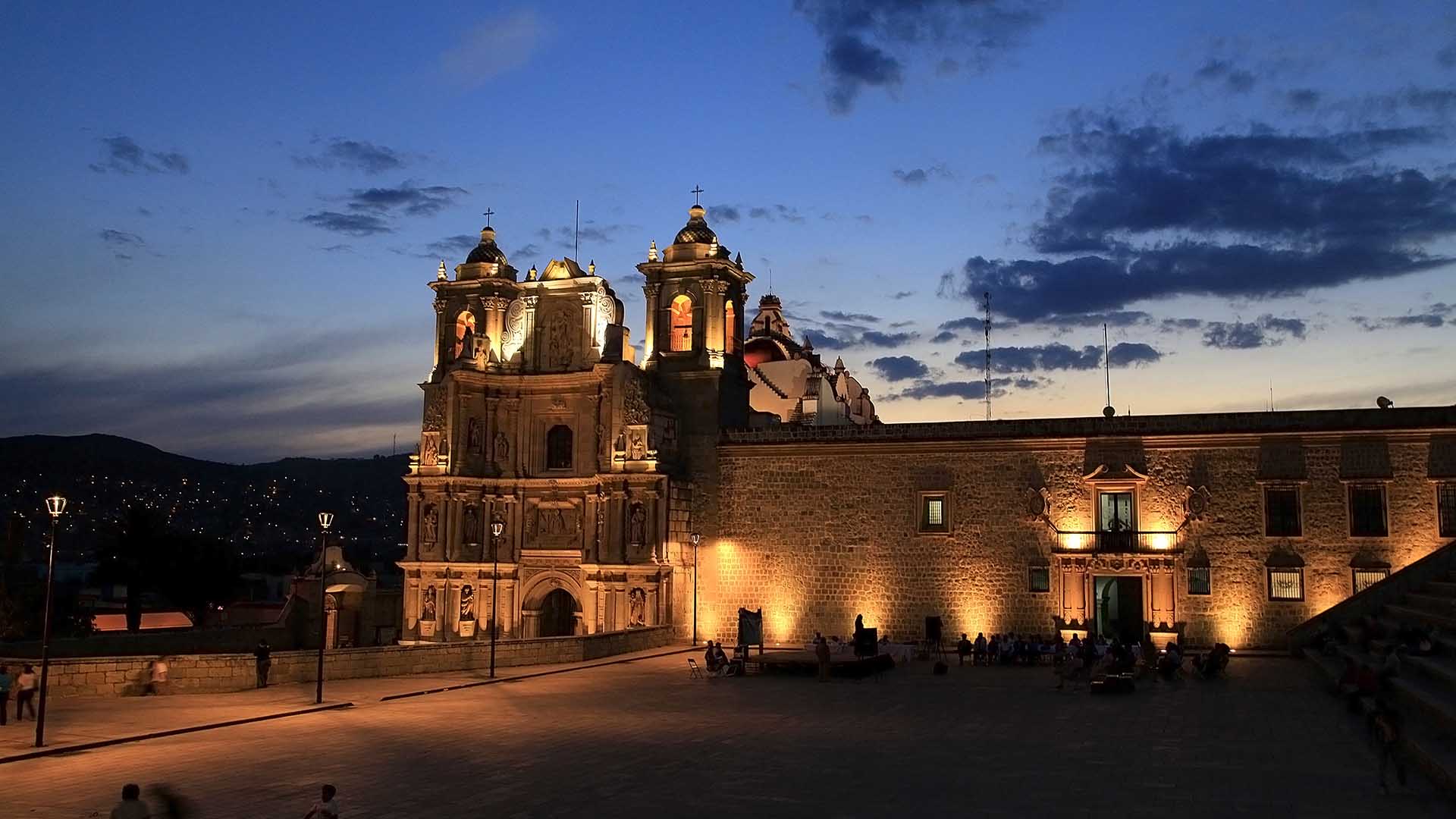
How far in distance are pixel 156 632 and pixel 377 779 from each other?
27537 mm

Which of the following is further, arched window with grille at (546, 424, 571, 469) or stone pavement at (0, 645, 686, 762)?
arched window with grille at (546, 424, 571, 469)

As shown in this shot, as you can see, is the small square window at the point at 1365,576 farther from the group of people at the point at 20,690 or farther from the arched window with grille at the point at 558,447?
the group of people at the point at 20,690

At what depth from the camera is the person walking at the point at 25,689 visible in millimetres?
19609

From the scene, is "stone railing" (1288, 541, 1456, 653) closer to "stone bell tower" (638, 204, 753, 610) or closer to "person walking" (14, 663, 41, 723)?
"stone bell tower" (638, 204, 753, 610)

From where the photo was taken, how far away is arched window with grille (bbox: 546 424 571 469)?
41.9 metres

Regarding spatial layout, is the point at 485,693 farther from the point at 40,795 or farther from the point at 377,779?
the point at 40,795

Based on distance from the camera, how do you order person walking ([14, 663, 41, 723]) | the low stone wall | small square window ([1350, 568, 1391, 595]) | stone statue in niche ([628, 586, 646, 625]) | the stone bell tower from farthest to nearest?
the stone bell tower < stone statue in niche ([628, 586, 646, 625]) < small square window ([1350, 568, 1391, 595]) < the low stone wall < person walking ([14, 663, 41, 723])

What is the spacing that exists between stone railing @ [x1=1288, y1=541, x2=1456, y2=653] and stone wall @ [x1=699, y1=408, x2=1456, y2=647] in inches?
121

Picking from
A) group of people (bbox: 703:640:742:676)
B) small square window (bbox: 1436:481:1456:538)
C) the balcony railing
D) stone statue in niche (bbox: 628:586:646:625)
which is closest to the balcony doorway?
the balcony railing

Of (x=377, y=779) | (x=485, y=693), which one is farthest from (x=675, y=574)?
(x=377, y=779)

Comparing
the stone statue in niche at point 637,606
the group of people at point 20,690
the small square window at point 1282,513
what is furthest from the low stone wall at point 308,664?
the small square window at point 1282,513

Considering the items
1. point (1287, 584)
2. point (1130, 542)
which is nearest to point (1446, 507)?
point (1287, 584)

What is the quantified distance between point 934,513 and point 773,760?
21363 millimetres

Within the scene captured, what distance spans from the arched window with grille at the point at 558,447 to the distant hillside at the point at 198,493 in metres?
84.8
